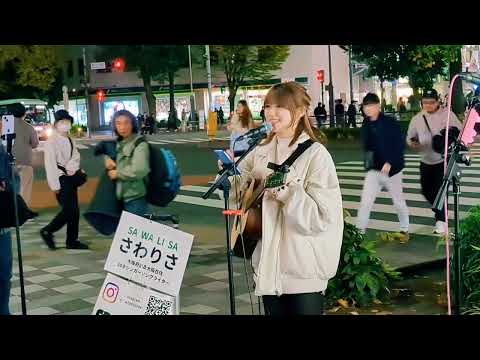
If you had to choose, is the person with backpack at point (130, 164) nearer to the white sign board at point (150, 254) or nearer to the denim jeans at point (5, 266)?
the denim jeans at point (5, 266)

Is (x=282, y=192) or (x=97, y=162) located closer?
(x=282, y=192)

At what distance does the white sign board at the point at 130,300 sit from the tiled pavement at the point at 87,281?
1.35 m

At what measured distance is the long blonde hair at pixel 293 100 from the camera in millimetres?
3014

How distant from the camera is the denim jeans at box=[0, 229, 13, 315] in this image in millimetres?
4426

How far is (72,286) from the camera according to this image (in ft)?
20.0

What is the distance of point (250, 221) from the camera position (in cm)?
312

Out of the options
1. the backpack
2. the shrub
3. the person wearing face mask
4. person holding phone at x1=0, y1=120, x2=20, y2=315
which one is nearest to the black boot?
the person wearing face mask

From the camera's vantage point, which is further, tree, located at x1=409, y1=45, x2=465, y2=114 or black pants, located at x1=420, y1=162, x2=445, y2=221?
black pants, located at x1=420, y1=162, x2=445, y2=221

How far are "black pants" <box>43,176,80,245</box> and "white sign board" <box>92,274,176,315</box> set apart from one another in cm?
377

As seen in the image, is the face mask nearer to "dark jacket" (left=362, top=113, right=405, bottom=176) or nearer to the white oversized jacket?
Answer: "dark jacket" (left=362, top=113, right=405, bottom=176)

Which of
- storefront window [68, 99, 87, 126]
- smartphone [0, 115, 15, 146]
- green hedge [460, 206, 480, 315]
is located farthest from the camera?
storefront window [68, 99, 87, 126]
